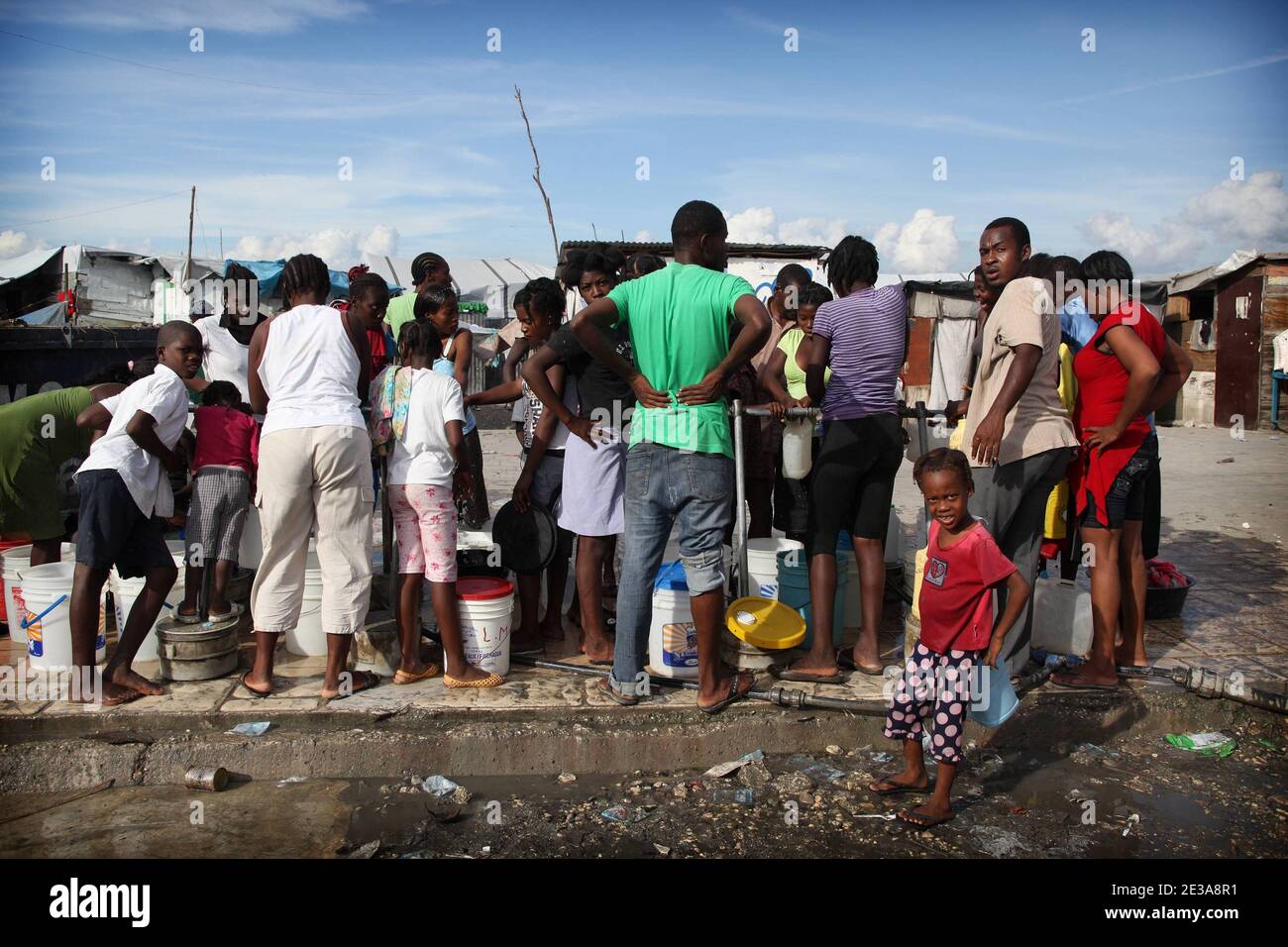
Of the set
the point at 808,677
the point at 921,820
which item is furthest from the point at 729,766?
the point at 921,820

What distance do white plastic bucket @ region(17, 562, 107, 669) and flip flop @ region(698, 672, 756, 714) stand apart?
9.63 ft

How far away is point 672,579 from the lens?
4691mm

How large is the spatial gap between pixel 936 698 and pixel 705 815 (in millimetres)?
1012

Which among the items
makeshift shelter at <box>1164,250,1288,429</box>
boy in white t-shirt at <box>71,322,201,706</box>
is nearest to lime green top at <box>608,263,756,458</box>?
boy in white t-shirt at <box>71,322,201,706</box>

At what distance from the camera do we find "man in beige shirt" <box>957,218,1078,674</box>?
4.31 m

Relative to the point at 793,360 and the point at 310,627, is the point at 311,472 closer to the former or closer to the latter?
the point at 310,627

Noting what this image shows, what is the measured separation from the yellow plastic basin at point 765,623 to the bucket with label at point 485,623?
109 cm

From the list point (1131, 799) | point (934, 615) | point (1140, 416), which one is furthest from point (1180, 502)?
Answer: point (934, 615)

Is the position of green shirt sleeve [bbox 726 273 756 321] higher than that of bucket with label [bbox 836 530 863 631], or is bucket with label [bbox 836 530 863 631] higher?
green shirt sleeve [bbox 726 273 756 321]

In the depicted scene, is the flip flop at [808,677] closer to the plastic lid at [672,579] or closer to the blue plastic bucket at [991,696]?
the plastic lid at [672,579]

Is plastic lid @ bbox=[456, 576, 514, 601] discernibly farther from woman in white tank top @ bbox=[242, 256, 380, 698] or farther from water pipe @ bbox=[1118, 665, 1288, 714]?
water pipe @ bbox=[1118, 665, 1288, 714]

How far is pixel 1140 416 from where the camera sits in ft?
15.3

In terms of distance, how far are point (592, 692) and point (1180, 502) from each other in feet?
25.2
